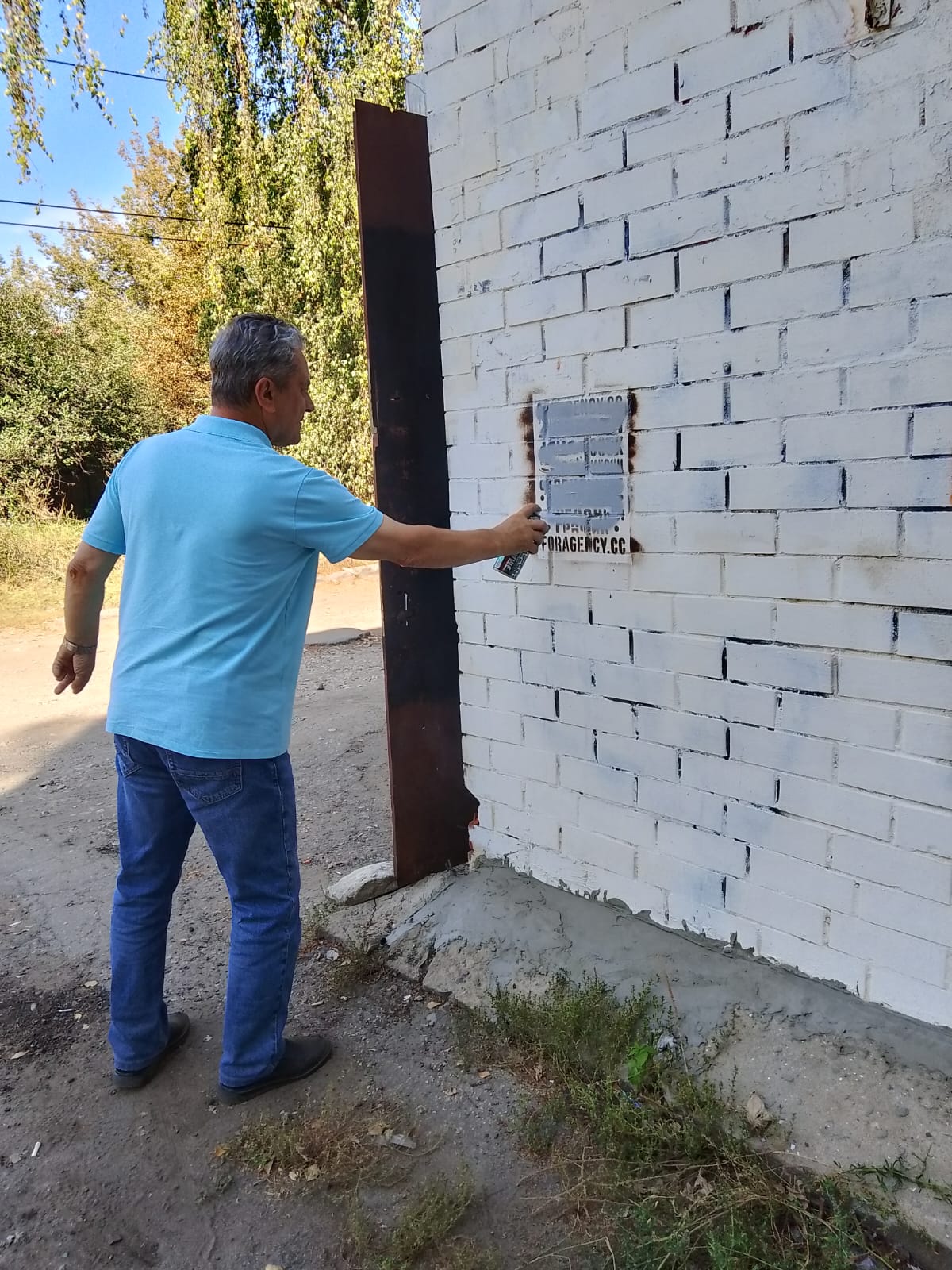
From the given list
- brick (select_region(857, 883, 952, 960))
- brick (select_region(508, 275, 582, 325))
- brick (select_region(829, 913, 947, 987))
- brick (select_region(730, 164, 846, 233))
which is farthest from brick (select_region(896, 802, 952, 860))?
brick (select_region(508, 275, 582, 325))

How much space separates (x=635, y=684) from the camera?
8.91 ft

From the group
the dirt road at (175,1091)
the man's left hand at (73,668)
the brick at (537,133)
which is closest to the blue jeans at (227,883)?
the dirt road at (175,1091)

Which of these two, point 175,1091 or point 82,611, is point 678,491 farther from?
point 175,1091

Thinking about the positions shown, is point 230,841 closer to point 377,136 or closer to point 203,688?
point 203,688

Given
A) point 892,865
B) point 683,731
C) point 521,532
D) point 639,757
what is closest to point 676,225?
point 521,532

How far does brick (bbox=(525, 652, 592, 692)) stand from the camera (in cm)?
287

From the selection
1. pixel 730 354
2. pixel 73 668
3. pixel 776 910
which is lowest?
pixel 776 910

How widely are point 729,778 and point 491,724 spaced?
96cm

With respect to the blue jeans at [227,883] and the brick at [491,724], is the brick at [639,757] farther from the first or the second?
the blue jeans at [227,883]

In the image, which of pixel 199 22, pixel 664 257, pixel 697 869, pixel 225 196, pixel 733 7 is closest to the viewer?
pixel 733 7

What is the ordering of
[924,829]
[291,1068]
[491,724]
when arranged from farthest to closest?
[491,724]
[291,1068]
[924,829]

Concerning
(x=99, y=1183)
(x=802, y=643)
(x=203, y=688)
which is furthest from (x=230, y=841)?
(x=802, y=643)

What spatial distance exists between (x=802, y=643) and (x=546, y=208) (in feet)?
5.05

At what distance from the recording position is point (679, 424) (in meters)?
2.49
